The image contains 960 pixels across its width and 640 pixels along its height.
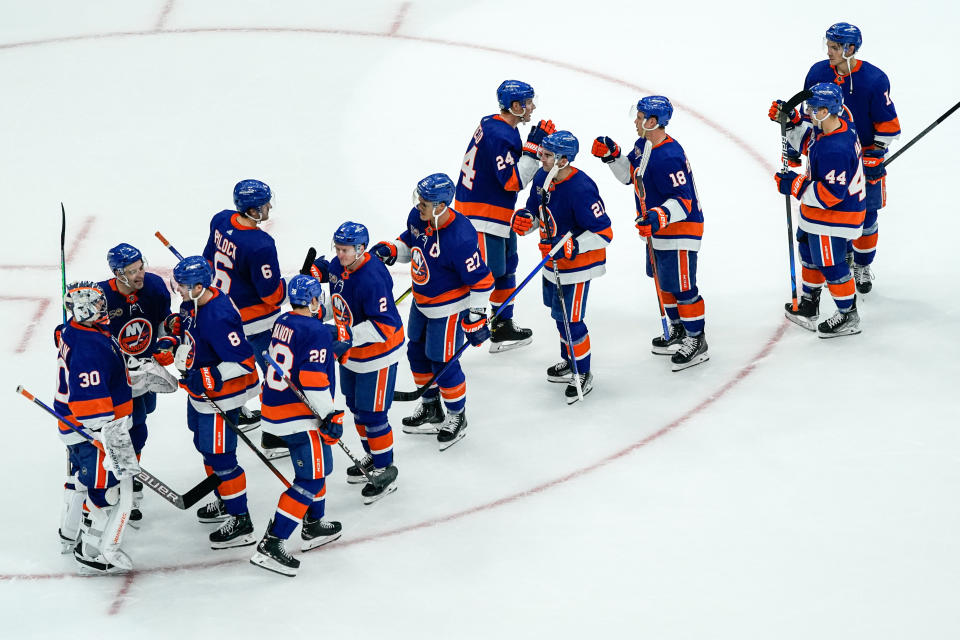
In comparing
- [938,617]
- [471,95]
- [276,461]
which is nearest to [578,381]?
[276,461]

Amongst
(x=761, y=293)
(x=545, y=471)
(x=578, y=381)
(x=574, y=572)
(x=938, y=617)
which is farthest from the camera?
(x=761, y=293)

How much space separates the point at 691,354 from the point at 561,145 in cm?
141

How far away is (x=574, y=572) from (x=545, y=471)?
2.50 ft

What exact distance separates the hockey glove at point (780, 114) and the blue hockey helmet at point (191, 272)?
3232mm

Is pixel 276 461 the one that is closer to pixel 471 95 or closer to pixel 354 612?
pixel 354 612

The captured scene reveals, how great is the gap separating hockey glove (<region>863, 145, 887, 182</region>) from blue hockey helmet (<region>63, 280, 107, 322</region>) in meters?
4.14

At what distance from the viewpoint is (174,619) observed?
5035mm

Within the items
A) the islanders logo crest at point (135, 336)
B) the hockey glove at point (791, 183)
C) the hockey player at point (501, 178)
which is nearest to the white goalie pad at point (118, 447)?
the islanders logo crest at point (135, 336)

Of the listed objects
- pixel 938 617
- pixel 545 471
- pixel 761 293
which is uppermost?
pixel 761 293

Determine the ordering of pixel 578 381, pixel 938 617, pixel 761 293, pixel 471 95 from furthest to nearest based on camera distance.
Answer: pixel 471 95, pixel 761 293, pixel 578 381, pixel 938 617

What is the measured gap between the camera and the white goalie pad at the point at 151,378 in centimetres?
530

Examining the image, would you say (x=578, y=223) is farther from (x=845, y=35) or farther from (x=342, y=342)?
(x=845, y=35)

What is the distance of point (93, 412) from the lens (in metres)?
5.06

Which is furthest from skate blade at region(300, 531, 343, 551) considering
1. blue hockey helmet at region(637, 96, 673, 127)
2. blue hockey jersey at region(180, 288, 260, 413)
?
blue hockey helmet at region(637, 96, 673, 127)
